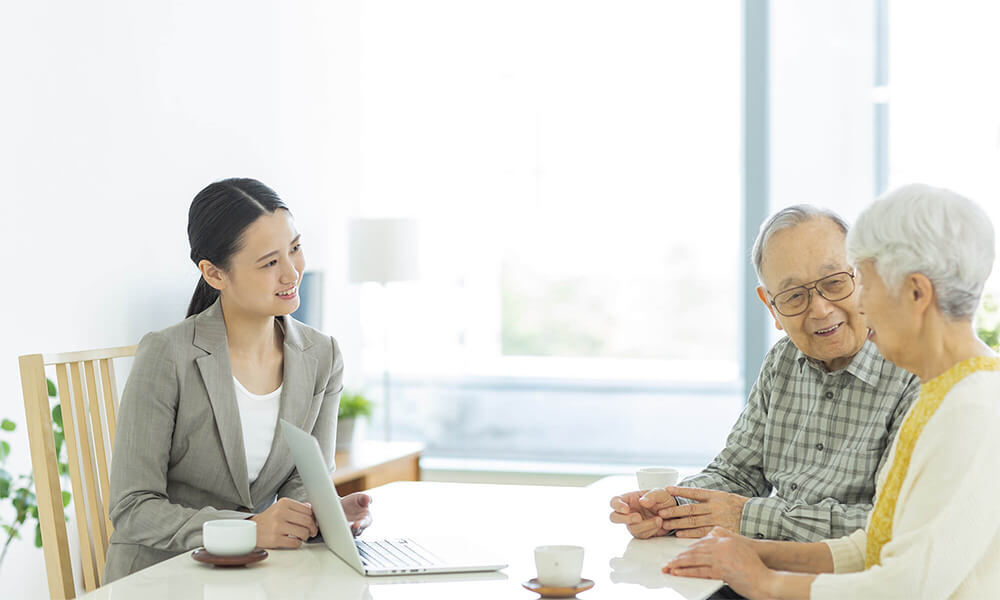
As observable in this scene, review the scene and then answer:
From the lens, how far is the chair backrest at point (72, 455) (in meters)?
1.97

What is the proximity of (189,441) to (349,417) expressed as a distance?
201cm

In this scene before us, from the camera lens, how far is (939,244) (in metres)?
1.42

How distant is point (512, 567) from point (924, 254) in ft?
2.47

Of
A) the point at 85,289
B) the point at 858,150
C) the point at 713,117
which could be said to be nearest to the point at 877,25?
the point at 858,150

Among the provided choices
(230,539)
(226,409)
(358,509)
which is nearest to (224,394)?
(226,409)

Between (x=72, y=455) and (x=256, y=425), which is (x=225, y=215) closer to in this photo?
(x=256, y=425)

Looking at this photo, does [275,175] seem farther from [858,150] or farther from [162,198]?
[858,150]

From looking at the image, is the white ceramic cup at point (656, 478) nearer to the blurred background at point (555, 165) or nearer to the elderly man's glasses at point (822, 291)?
the elderly man's glasses at point (822, 291)

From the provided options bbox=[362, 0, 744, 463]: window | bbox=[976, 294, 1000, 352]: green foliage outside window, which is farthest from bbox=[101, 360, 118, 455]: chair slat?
bbox=[362, 0, 744, 463]: window

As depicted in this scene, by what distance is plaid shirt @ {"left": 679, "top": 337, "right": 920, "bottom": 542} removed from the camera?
5.98 ft

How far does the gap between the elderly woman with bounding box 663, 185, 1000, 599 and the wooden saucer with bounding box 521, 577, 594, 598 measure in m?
0.22

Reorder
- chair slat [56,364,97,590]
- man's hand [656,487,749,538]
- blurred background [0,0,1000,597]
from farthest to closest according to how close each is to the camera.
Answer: blurred background [0,0,1000,597]
chair slat [56,364,97,590]
man's hand [656,487,749,538]

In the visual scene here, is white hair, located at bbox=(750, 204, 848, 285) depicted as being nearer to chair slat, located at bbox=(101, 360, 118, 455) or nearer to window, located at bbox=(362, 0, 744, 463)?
chair slat, located at bbox=(101, 360, 118, 455)

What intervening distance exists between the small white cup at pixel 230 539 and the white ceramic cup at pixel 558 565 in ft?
1.52
